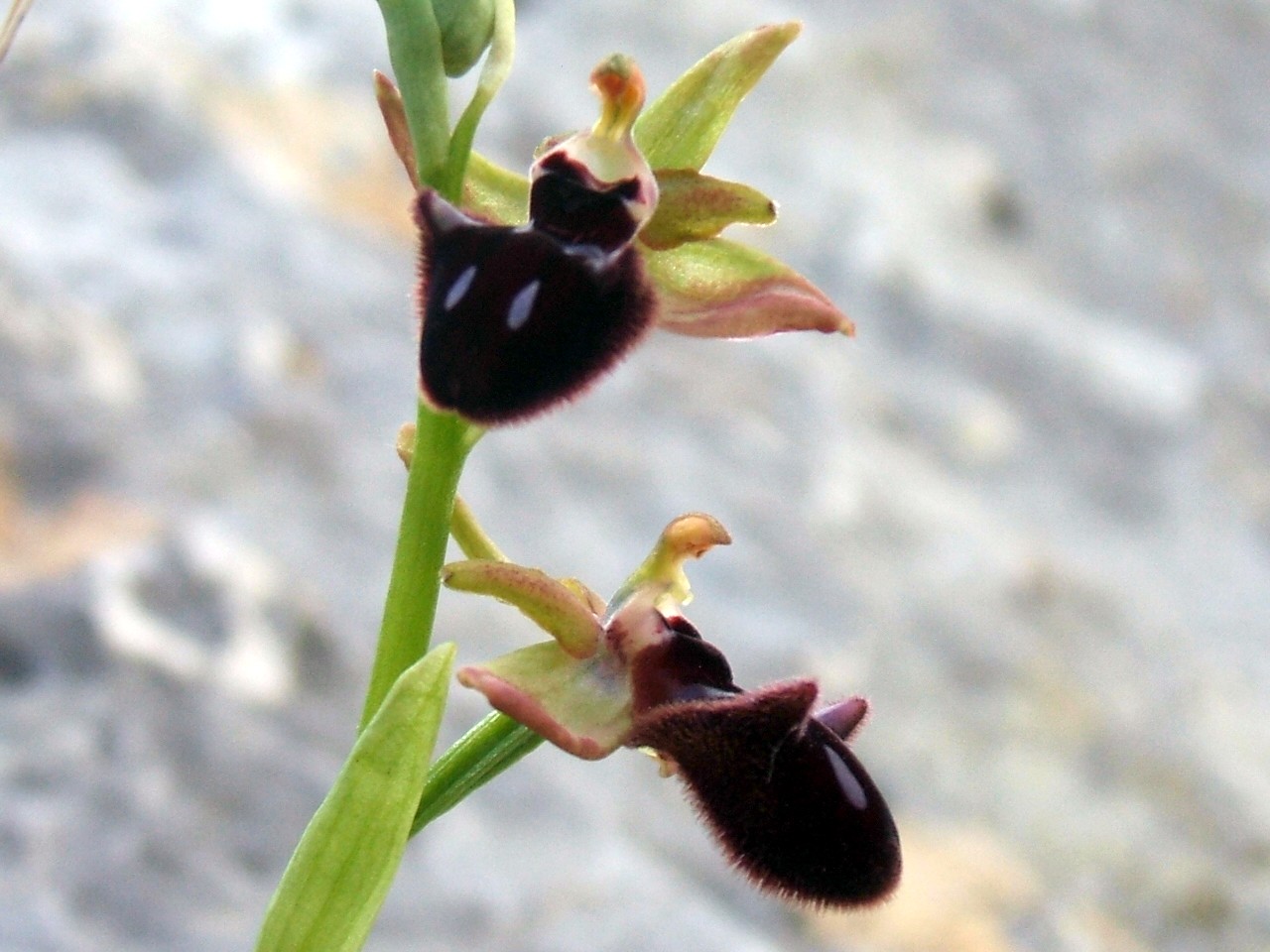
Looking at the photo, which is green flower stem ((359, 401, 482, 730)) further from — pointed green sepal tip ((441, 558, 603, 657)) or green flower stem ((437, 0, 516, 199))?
green flower stem ((437, 0, 516, 199))

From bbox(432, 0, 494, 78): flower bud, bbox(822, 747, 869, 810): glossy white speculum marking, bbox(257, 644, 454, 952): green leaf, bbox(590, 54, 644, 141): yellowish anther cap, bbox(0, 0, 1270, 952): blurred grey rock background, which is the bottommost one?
bbox(257, 644, 454, 952): green leaf

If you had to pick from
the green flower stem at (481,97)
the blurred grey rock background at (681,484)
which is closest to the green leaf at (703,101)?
the green flower stem at (481,97)

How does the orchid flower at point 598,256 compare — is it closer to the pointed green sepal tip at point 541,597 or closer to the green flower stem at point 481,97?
the green flower stem at point 481,97

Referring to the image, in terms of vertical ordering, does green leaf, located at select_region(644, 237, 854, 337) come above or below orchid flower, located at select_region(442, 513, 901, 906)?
above

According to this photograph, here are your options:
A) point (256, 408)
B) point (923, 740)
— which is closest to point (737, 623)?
point (923, 740)

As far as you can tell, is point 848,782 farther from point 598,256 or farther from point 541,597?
point 598,256

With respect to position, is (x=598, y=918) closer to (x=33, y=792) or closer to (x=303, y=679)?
(x=303, y=679)

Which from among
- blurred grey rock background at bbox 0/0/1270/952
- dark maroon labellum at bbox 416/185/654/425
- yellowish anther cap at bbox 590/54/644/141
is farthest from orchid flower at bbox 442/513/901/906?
blurred grey rock background at bbox 0/0/1270/952
